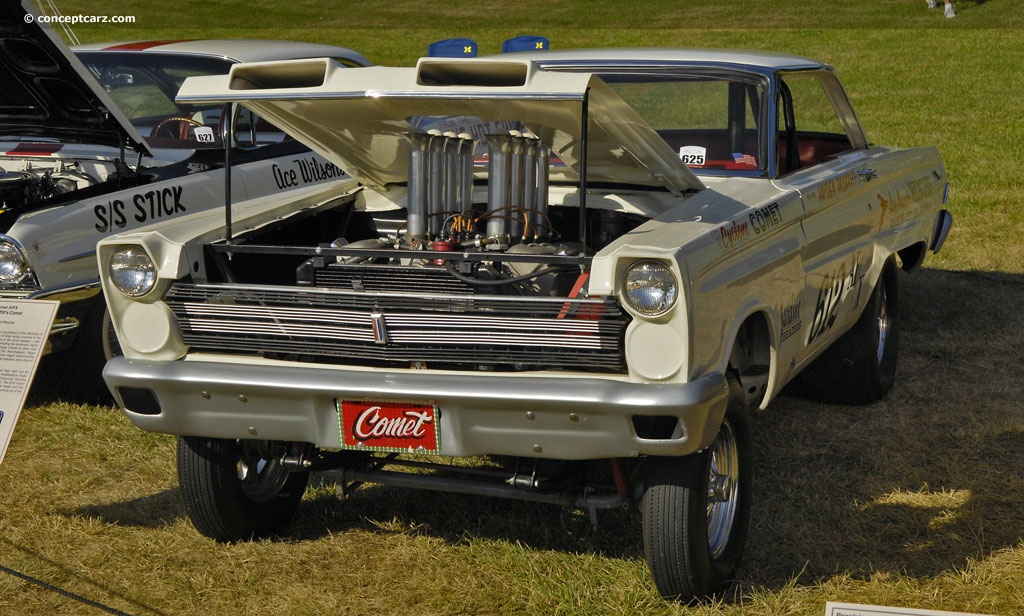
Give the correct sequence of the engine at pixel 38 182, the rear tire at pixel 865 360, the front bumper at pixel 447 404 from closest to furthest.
Result: the front bumper at pixel 447 404 < the rear tire at pixel 865 360 < the engine at pixel 38 182

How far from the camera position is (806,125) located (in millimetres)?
5203

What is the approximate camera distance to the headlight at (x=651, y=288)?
3137 millimetres

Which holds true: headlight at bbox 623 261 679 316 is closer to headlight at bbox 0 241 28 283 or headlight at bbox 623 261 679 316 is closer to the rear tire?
the rear tire

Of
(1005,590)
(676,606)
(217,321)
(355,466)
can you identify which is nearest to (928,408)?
(1005,590)

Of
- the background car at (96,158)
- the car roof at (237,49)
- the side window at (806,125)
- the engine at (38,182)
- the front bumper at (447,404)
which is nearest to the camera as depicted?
the front bumper at (447,404)

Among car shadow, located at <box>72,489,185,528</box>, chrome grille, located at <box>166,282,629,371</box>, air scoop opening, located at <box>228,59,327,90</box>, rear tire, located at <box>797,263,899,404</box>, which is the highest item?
air scoop opening, located at <box>228,59,327,90</box>

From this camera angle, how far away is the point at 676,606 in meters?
3.53

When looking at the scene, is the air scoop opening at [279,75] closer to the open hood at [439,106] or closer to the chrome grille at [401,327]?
the open hood at [439,106]

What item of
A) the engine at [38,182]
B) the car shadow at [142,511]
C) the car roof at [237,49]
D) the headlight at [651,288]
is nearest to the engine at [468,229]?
the headlight at [651,288]

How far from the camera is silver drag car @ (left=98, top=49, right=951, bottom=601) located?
125 inches

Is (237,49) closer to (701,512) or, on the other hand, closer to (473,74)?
(473,74)

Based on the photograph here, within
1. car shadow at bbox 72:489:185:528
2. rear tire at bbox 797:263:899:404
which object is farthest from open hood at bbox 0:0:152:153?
rear tire at bbox 797:263:899:404

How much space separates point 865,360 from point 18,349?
11.5ft

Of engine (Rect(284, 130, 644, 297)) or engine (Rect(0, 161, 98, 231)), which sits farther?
engine (Rect(0, 161, 98, 231))
